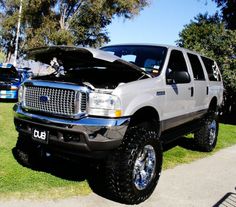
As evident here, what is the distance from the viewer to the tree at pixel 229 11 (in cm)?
2417

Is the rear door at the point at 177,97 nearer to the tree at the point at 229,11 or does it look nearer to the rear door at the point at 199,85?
the rear door at the point at 199,85

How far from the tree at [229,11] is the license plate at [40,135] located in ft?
71.2

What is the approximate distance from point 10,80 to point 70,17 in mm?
15867

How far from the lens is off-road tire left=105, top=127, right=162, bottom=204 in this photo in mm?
4484

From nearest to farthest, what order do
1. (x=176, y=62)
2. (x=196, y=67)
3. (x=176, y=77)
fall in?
1. (x=176, y=77)
2. (x=176, y=62)
3. (x=196, y=67)

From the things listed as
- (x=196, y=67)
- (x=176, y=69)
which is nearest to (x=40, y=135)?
(x=176, y=69)

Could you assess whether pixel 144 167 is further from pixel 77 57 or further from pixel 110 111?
pixel 77 57

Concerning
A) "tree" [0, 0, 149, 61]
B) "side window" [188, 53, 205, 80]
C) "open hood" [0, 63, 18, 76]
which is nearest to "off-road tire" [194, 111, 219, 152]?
"side window" [188, 53, 205, 80]

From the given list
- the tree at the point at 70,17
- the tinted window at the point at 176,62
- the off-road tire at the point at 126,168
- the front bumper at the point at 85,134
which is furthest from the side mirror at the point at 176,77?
the tree at the point at 70,17

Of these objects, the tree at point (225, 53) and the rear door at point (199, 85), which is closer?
the rear door at point (199, 85)

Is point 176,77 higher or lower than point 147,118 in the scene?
higher

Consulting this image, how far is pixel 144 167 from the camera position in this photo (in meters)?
4.95

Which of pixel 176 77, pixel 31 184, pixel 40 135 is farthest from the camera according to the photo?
pixel 176 77

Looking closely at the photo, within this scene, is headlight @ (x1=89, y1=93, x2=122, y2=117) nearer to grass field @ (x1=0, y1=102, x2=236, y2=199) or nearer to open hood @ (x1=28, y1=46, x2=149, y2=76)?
open hood @ (x1=28, y1=46, x2=149, y2=76)
